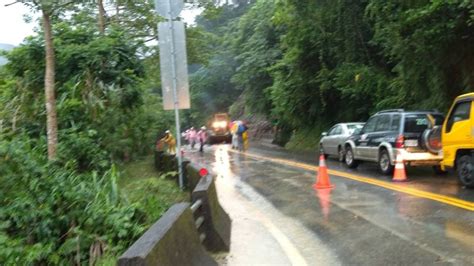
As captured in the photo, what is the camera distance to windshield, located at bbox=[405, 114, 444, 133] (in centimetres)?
1452

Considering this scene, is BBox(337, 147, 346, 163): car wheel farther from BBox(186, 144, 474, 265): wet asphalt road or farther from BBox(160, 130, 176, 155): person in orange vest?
BBox(160, 130, 176, 155): person in orange vest

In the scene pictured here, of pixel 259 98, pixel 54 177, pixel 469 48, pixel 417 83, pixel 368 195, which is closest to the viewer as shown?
pixel 54 177

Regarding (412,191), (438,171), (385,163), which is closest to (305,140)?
(385,163)

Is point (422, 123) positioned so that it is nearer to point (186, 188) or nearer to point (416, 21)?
point (416, 21)

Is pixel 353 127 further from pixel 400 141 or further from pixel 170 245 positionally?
pixel 170 245

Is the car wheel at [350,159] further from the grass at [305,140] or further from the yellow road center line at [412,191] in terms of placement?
the grass at [305,140]

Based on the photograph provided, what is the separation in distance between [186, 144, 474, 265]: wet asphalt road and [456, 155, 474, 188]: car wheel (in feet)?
0.77

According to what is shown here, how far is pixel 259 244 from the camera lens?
7773 millimetres

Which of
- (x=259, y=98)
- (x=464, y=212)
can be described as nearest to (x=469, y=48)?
(x=464, y=212)

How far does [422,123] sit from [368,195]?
13.6 feet

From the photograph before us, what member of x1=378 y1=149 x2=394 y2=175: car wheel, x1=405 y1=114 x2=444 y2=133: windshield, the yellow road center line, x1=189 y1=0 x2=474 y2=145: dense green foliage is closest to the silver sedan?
x1=189 y1=0 x2=474 y2=145: dense green foliage

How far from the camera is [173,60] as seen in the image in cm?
1076

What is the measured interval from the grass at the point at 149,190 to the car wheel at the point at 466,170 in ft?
19.5

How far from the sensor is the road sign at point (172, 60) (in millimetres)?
10719
